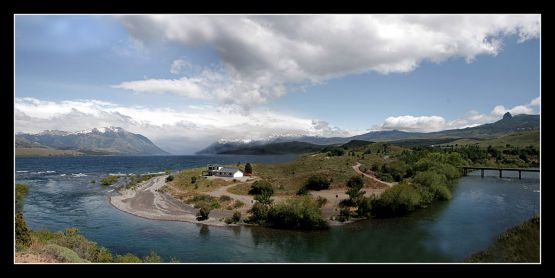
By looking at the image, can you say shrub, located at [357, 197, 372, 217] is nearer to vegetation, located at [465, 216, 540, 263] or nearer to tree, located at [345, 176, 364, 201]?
tree, located at [345, 176, 364, 201]

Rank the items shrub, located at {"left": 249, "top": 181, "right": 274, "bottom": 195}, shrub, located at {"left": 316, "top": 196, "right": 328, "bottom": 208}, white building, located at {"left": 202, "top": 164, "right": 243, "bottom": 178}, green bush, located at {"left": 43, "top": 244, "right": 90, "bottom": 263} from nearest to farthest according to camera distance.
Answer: green bush, located at {"left": 43, "top": 244, "right": 90, "bottom": 263} → shrub, located at {"left": 316, "top": 196, "right": 328, "bottom": 208} → shrub, located at {"left": 249, "top": 181, "right": 274, "bottom": 195} → white building, located at {"left": 202, "top": 164, "right": 243, "bottom": 178}

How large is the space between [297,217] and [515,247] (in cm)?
1706

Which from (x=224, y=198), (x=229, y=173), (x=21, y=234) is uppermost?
(x=21, y=234)

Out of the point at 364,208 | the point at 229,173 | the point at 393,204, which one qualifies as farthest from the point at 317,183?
the point at 229,173

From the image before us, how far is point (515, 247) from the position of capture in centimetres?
2280

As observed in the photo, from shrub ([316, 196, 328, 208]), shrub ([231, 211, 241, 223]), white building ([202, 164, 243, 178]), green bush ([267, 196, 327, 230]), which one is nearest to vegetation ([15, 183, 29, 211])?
white building ([202, 164, 243, 178])

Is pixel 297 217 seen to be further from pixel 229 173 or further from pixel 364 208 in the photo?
pixel 229 173

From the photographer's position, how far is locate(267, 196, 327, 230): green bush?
→ 31.1 m

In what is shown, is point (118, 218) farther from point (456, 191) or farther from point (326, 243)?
point (456, 191)

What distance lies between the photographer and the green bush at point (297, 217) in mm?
31141

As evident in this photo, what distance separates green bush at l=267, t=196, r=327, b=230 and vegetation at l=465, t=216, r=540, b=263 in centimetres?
1307

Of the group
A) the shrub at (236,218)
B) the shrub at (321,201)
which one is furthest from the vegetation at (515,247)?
the shrub at (236,218)

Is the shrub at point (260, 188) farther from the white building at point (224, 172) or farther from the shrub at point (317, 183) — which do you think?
the white building at point (224, 172)
